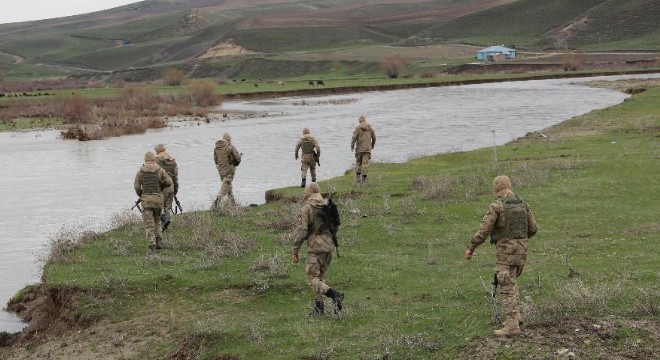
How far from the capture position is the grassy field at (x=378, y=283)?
12547 millimetres

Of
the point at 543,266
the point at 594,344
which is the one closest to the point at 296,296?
the point at 543,266

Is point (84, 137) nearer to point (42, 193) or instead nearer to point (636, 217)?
point (42, 193)

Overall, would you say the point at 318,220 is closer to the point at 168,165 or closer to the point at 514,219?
the point at 514,219

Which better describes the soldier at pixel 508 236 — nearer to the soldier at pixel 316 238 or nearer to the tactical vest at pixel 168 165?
the soldier at pixel 316 238

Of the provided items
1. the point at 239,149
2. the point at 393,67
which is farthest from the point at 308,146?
the point at 393,67

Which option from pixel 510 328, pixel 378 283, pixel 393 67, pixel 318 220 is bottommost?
pixel 378 283

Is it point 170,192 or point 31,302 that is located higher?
point 170,192

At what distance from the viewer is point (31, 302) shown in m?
18.3

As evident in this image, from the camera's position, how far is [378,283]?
16328mm

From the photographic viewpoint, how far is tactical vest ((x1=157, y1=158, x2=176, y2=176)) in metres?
21.7

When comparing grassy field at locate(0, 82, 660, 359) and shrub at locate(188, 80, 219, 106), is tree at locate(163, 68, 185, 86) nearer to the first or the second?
shrub at locate(188, 80, 219, 106)

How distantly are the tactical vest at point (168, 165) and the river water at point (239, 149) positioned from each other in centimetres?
424

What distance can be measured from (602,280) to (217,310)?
7222 mm

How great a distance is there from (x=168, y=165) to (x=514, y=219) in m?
12.1
